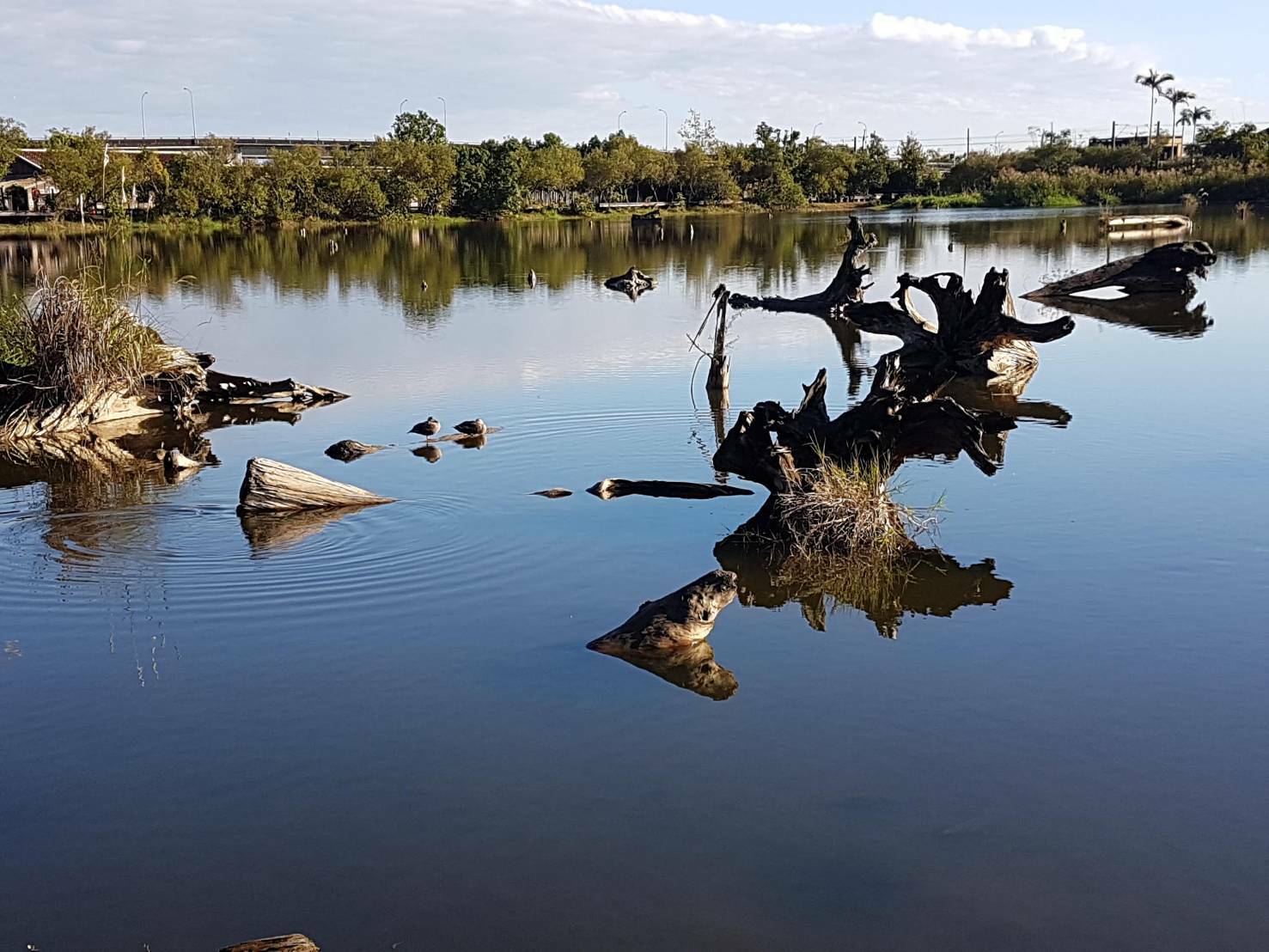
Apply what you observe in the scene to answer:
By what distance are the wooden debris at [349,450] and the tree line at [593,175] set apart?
45348mm

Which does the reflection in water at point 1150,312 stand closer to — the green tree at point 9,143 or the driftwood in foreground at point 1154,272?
the driftwood in foreground at point 1154,272

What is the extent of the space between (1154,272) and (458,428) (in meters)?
18.6

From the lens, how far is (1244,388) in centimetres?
1656

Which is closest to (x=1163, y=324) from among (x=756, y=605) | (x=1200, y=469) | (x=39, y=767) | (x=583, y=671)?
(x=1200, y=469)

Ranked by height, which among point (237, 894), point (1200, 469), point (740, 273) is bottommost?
point (237, 894)

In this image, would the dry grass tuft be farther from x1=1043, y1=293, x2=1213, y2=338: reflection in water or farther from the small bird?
x1=1043, y1=293, x2=1213, y2=338: reflection in water

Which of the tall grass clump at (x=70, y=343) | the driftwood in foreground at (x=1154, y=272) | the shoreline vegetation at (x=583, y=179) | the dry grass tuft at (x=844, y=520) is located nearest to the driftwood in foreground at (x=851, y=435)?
the dry grass tuft at (x=844, y=520)

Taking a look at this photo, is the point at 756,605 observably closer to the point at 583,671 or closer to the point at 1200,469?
the point at 583,671

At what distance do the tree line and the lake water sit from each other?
48594 mm

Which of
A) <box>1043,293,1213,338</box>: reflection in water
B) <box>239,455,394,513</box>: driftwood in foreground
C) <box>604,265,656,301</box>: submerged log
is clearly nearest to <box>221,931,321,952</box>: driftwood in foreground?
<box>239,455,394,513</box>: driftwood in foreground

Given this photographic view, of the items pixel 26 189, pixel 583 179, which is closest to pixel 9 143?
pixel 26 189

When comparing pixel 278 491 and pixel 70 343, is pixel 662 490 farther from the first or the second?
pixel 70 343

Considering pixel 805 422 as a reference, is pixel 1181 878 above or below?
below

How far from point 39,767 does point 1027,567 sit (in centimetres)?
681
